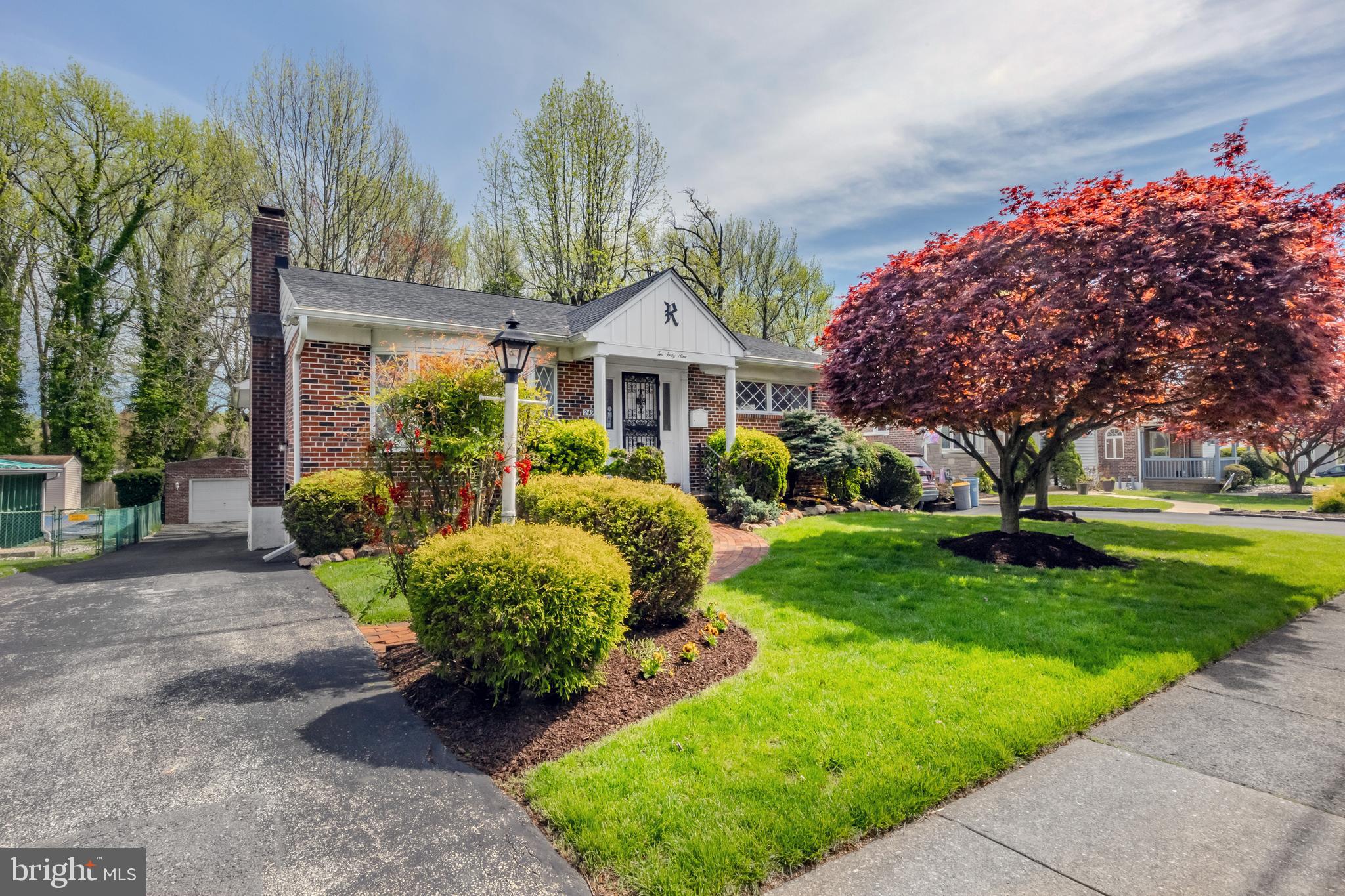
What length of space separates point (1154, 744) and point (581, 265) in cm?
2298

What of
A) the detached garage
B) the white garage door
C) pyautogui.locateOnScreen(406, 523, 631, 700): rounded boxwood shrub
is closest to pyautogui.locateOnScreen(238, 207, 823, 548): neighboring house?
pyautogui.locateOnScreen(406, 523, 631, 700): rounded boxwood shrub

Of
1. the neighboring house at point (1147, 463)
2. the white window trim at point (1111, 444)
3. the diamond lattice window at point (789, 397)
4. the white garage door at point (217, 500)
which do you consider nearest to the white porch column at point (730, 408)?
the diamond lattice window at point (789, 397)

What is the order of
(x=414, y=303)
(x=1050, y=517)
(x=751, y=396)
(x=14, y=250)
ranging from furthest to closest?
(x=14, y=250) < (x=751, y=396) < (x=1050, y=517) < (x=414, y=303)

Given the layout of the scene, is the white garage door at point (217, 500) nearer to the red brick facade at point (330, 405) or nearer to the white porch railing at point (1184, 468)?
the red brick facade at point (330, 405)

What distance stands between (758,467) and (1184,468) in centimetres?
2414

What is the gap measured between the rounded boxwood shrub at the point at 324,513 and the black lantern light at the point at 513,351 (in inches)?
185

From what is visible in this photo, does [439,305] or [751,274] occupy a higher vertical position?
[751,274]

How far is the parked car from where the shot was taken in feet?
46.6

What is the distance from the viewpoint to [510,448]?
4.79 m

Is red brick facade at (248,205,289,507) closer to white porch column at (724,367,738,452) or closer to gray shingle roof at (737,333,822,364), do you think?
white porch column at (724,367,738,452)

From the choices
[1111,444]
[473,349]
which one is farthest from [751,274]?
[473,349]

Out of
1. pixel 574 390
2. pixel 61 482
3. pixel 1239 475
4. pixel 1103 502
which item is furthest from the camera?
pixel 1239 475

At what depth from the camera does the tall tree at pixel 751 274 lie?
88.8 ft

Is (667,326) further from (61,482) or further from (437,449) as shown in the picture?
(61,482)
